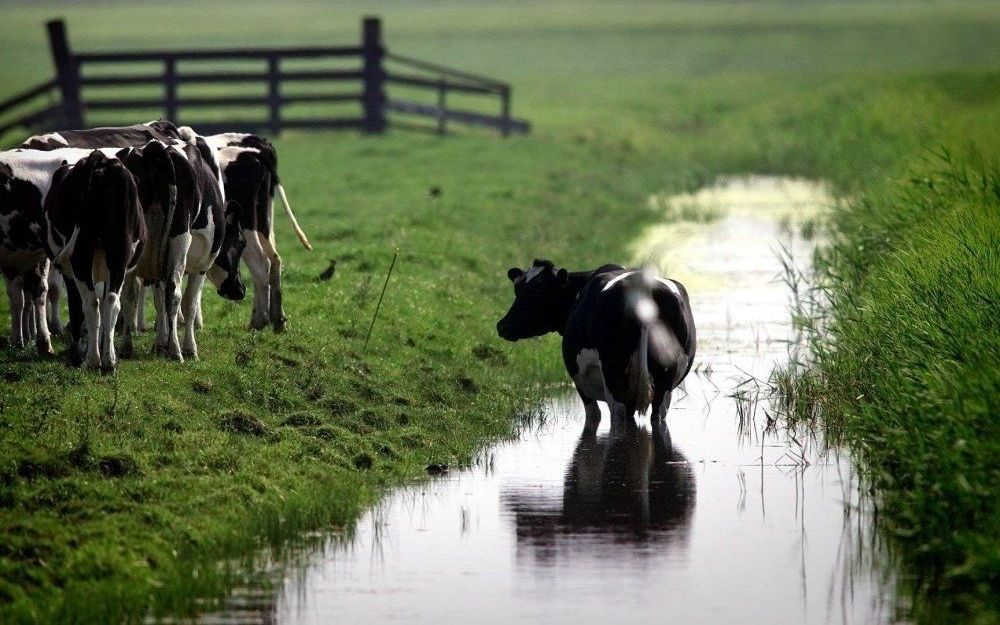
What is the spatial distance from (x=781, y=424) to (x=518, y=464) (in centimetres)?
234

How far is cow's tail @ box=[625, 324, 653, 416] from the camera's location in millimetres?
12516

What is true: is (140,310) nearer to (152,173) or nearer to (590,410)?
(152,173)

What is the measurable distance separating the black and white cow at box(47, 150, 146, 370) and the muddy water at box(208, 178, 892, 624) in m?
2.92

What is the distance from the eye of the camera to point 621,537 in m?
9.70

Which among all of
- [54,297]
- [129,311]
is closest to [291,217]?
[54,297]

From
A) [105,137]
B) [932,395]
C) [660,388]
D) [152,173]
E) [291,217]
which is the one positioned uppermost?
[105,137]

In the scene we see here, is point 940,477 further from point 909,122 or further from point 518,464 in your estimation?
point 909,122

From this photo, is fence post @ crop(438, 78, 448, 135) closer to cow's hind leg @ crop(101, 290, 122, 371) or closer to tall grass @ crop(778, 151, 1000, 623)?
tall grass @ crop(778, 151, 1000, 623)

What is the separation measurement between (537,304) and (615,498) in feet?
12.2

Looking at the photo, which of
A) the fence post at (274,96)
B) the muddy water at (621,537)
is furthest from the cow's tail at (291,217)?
the fence post at (274,96)

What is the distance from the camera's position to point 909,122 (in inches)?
1261

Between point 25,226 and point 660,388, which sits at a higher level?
point 25,226

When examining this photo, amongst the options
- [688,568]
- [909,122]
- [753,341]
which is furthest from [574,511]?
[909,122]

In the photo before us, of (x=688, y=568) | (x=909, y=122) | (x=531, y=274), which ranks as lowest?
(x=688, y=568)
